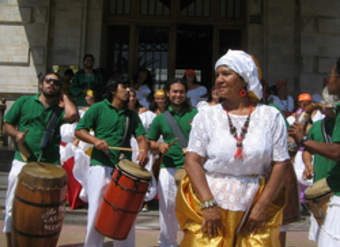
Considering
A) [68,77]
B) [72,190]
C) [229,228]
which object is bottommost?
[72,190]

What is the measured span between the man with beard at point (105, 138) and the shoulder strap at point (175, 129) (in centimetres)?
41

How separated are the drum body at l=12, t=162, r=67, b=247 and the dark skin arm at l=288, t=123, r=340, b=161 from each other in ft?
6.85

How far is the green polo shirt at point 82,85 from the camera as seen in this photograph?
914 cm

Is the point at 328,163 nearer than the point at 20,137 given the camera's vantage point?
Yes

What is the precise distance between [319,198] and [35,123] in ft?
9.38

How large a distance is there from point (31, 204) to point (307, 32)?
859 centimetres

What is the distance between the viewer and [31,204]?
3775 millimetres

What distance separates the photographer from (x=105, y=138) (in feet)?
15.7

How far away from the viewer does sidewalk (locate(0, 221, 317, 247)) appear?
5303 millimetres

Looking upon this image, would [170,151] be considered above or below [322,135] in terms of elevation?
below

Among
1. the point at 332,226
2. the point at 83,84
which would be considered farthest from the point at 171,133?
the point at 83,84

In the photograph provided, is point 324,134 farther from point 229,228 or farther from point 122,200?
point 122,200

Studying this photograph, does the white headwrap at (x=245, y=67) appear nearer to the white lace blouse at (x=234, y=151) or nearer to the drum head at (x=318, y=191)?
the white lace blouse at (x=234, y=151)

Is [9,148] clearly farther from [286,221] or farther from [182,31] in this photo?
[286,221]
